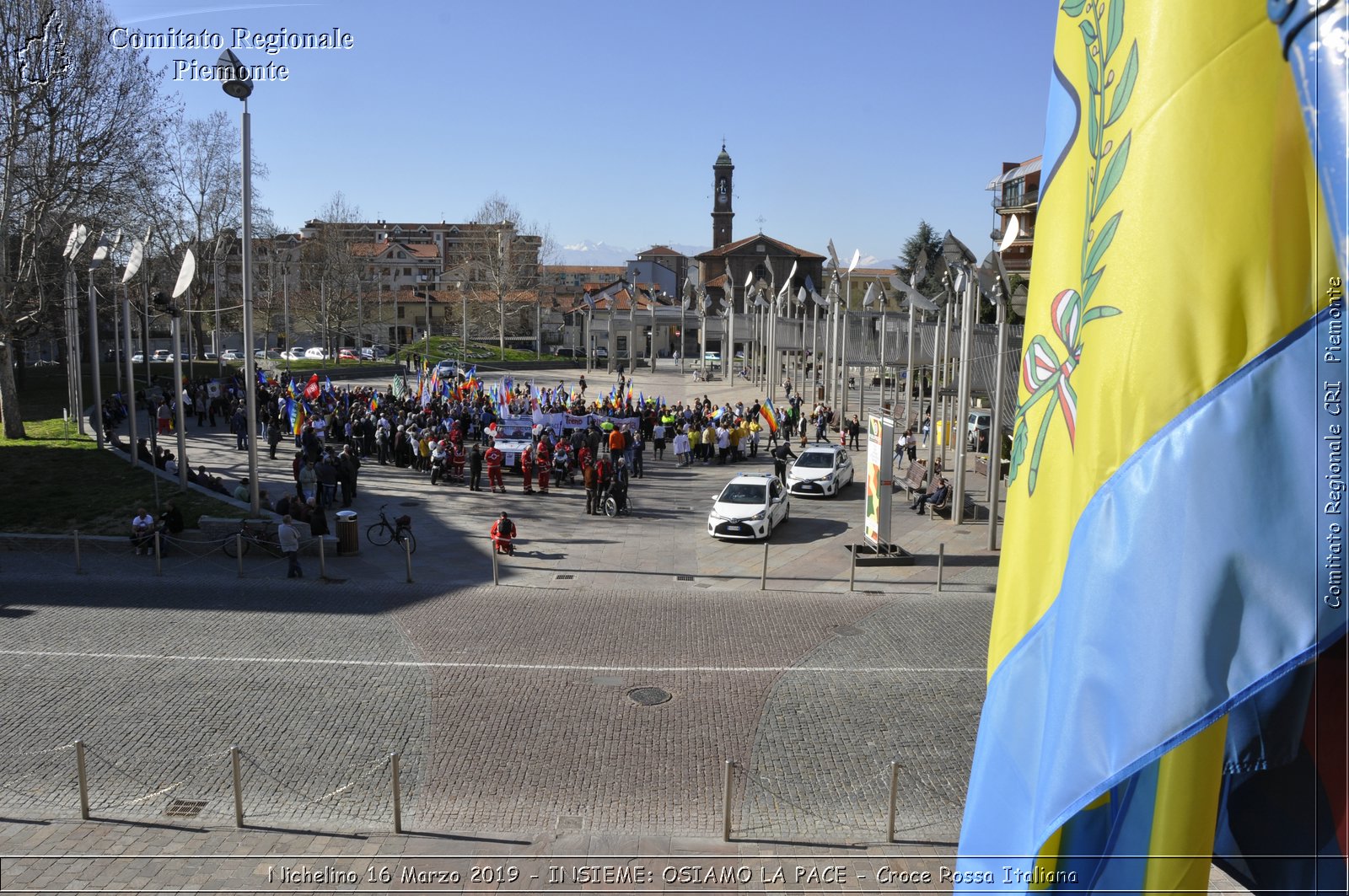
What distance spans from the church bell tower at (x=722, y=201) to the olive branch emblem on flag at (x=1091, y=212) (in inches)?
5177

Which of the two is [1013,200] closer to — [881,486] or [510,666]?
[881,486]

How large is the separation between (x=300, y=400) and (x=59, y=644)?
21673 mm

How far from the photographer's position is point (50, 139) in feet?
95.8

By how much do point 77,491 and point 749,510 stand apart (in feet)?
50.9

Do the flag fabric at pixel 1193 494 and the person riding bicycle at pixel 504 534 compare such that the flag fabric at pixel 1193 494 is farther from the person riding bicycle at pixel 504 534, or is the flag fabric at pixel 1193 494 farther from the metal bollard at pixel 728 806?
the person riding bicycle at pixel 504 534

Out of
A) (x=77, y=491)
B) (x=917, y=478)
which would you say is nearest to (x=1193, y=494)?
(x=917, y=478)

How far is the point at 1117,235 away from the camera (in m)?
2.87

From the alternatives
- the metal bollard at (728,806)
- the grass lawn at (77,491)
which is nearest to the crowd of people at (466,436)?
the grass lawn at (77,491)

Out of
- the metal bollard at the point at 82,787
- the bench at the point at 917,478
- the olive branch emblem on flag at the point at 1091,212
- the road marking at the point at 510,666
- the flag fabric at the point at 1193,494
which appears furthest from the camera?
the bench at the point at 917,478

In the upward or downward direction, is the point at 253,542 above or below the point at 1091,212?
below

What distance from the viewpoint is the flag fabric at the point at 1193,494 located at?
254 cm

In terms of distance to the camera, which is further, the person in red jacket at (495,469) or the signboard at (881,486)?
the person in red jacket at (495,469)

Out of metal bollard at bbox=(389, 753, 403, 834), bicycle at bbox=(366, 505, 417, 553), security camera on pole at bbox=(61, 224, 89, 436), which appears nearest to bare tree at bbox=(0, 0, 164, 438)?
security camera on pole at bbox=(61, 224, 89, 436)

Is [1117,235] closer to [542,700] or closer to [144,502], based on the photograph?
[542,700]
